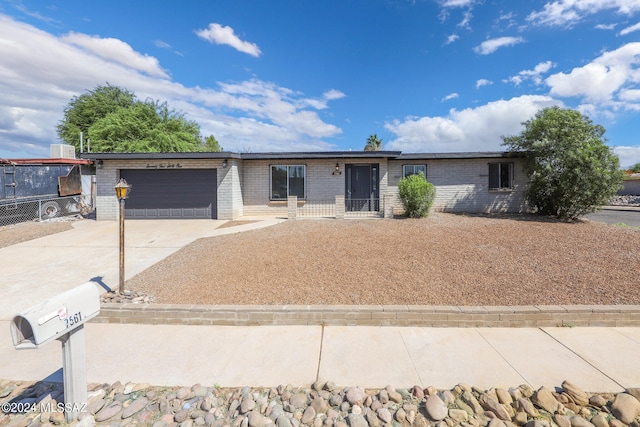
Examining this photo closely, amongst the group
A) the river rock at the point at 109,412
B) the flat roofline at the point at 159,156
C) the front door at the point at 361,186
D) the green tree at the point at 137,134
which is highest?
Answer: the green tree at the point at 137,134

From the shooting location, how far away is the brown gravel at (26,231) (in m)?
8.87

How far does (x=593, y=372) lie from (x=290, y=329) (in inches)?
130

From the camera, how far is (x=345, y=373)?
9.86 ft

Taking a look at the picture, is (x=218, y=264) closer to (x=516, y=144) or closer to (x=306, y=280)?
(x=306, y=280)

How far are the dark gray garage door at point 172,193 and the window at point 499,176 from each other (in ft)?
41.6

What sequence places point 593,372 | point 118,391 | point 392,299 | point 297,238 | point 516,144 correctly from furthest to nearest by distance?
point 516,144
point 297,238
point 392,299
point 593,372
point 118,391

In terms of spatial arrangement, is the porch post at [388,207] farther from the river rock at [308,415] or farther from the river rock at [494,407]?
the river rock at [308,415]

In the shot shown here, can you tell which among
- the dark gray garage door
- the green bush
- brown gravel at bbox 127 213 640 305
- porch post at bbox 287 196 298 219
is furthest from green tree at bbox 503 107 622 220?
the dark gray garage door

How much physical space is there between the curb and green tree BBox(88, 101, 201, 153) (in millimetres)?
20343

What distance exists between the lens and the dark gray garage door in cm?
1284

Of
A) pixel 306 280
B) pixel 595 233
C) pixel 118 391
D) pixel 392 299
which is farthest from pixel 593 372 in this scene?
pixel 595 233

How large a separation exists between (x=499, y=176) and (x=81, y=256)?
16039 millimetres

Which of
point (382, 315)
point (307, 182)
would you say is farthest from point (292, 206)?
point (382, 315)

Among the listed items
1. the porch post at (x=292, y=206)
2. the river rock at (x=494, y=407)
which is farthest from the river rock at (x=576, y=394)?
the porch post at (x=292, y=206)
